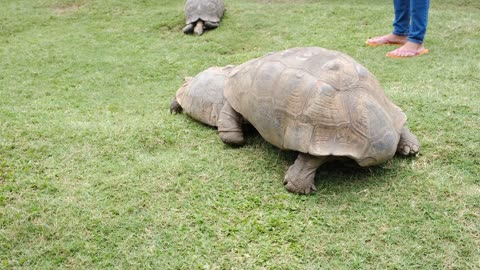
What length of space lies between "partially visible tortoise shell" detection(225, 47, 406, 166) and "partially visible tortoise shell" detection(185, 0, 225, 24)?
4417 mm

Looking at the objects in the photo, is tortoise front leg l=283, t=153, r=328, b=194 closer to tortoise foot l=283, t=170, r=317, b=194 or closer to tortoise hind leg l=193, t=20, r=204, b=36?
tortoise foot l=283, t=170, r=317, b=194

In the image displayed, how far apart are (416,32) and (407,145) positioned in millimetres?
2459

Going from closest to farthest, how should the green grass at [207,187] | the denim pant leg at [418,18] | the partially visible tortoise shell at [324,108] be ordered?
the green grass at [207,187] → the partially visible tortoise shell at [324,108] → the denim pant leg at [418,18]

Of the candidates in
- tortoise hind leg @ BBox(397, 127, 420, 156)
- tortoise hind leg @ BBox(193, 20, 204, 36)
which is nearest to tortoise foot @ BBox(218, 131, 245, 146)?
tortoise hind leg @ BBox(397, 127, 420, 156)

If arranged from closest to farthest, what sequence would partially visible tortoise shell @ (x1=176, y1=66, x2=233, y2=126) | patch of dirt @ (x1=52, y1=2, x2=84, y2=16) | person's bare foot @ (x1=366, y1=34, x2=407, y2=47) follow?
partially visible tortoise shell @ (x1=176, y1=66, x2=233, y2=126), person's bare foot @ (x1=366, y1=34, x2=407, y2=47), patch of dirt @ (x1=52, y1=2, x2=84, y2=16)

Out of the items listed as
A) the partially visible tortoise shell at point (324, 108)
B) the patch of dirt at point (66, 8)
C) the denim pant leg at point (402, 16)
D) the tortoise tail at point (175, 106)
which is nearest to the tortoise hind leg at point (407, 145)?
the partially visible tortoise shell at point (324, 108)

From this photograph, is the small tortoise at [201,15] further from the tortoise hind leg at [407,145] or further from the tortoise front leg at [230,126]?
the tortoise hind leg at [407,145]

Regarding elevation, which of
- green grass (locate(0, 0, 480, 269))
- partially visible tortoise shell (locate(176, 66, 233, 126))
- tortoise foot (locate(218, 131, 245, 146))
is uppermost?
partially visible tortoise shell (locate(176, 66, 233, 126))

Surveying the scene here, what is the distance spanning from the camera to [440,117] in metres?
3.50

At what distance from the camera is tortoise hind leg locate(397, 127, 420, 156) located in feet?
9.89

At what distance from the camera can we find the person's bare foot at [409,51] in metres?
5.06

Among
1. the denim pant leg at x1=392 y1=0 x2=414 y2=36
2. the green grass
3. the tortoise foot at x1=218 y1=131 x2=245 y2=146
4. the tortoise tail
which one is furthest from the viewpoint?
the denim pant leg at x1=392 y1=0 x2=414 y2=36

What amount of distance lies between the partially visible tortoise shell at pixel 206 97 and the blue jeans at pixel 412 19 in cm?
236

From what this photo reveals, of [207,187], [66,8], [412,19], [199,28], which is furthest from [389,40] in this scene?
[66,8]
